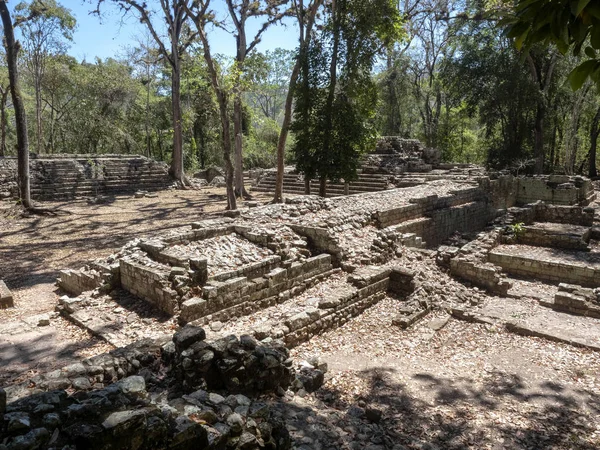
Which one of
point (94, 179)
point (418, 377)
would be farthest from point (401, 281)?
point (94, 179)

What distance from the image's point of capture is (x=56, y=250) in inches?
439

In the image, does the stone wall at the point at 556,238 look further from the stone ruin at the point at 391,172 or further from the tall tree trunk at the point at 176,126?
the tall tree trunk at the point at 176,126

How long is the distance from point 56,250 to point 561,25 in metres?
12.1

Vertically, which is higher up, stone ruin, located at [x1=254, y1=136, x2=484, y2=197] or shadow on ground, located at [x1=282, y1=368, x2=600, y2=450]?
stone ruin, located at [x1=254, y1=136, x2=484, y2=197]

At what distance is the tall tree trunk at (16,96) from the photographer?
45.2 ft

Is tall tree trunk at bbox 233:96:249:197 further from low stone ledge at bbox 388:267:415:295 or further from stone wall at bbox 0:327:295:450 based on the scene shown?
stone wall at bbox 0:327:295:450

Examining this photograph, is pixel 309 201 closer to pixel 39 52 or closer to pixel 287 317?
pixel 287 317

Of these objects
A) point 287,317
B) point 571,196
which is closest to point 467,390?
point 287,317

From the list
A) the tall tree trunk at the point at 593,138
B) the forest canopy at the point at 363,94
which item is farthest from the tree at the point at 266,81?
A: the tall tree trunk at the point at 593,138

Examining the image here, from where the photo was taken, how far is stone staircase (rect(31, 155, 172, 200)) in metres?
19.7

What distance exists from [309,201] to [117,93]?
24101 mm

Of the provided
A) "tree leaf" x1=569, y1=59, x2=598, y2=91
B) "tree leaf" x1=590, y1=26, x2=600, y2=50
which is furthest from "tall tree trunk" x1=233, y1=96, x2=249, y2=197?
"tree leaf" x1=590, y1=26, x2=600, y2=50

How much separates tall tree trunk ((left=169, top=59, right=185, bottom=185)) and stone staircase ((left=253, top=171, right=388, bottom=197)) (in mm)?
4659

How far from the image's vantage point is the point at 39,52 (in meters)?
25.0
